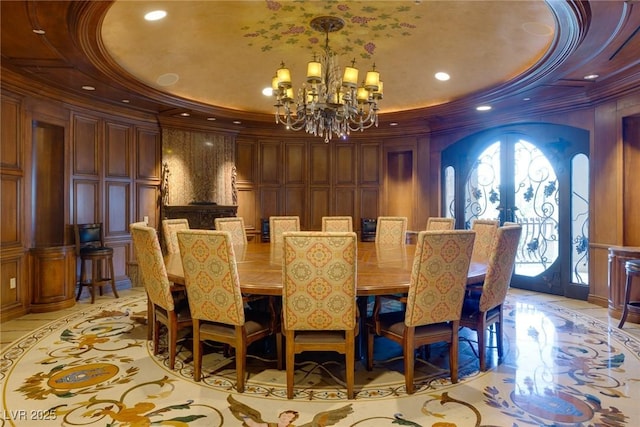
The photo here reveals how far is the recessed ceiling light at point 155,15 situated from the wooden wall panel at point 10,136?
2.06 meters

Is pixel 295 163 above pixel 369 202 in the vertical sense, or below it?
above

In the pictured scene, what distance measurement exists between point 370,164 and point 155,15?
476 centimetres

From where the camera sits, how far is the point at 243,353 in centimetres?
258

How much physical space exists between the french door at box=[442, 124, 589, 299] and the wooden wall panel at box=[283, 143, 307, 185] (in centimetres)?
256

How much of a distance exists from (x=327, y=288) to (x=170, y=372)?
4.60 ft

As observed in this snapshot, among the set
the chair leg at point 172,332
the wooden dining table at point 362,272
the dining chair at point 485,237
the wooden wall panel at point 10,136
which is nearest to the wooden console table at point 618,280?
the dining chair at point 485,237

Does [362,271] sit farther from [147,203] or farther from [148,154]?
[148,154]

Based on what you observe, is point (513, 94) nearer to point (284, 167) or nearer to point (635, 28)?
point (635, 28)

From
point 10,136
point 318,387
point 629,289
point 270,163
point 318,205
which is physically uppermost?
point 270,163

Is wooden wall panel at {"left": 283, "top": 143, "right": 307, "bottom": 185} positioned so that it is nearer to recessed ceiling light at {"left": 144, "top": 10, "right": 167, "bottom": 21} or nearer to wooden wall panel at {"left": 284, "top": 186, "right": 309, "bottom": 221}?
wooden wall panel at {"left": 284, "top": 186, "right": 309, "bottom": 221}

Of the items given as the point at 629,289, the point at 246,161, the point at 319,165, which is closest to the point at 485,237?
the point at 629,289

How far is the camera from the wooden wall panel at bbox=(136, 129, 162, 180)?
5.90 metres

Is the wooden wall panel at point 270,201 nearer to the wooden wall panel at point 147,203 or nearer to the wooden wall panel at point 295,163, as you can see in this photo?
the wooden wall panel at point 295,163

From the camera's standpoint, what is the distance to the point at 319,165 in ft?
24.3
